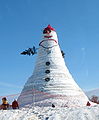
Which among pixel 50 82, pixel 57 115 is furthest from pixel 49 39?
pixel 57 115

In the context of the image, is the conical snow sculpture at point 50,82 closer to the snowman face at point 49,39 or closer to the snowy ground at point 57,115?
the snowman face at point 49,39

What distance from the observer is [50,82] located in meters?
21.5

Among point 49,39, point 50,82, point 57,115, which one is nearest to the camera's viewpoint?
point 57,115

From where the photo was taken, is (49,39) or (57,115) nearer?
(57,115)

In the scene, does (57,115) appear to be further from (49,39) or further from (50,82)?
(49,39)

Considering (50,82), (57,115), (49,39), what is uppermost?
(49,39)

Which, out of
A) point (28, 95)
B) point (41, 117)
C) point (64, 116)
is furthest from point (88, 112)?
point (28, 95)

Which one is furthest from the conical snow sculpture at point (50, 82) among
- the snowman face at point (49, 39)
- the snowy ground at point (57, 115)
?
the snowy ground at point (57, 115)

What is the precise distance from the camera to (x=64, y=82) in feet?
71.1

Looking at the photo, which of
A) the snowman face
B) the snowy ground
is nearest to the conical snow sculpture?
the snowman face

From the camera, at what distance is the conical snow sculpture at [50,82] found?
20.1m

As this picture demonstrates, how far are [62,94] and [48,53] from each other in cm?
531

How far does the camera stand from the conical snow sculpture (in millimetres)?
20094

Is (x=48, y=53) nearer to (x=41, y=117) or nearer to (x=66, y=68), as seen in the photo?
(x=66, y=68)
